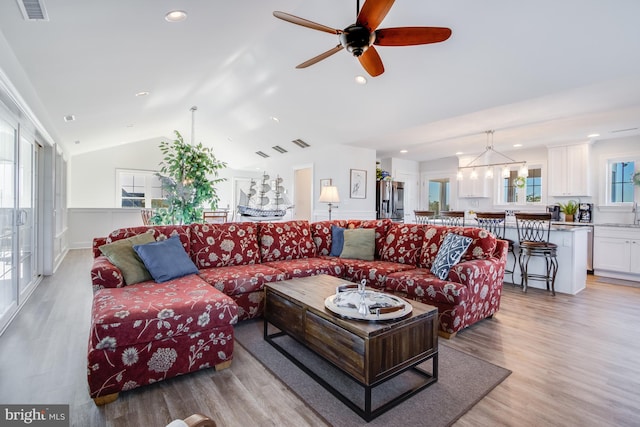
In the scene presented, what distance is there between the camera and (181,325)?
1.96m

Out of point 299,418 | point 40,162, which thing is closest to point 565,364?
point 299,418

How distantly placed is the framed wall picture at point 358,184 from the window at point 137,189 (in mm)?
5477

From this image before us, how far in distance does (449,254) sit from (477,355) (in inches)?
34.7

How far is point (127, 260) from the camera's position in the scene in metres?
2.62

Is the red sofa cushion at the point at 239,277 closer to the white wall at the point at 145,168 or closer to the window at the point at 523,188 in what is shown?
the white wall at the point at 145,168

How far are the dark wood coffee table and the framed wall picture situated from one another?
4.72m

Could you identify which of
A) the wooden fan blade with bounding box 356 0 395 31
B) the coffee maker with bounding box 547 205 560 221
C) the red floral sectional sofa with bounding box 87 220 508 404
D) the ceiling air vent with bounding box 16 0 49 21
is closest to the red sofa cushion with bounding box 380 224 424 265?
the red floral sectional sofa with bounding box 87 220 508 404

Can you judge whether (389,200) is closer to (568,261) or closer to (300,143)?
(300,143)

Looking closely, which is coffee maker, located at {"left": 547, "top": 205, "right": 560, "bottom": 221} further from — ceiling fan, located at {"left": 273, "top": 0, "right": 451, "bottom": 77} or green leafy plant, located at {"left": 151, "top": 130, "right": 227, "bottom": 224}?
green leafy plant, located at {"left": 151, "top": 130, "right": 227, "bottom": 224}

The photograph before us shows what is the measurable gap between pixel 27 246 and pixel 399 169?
296 inches

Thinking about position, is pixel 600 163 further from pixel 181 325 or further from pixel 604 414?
pixel 181 325

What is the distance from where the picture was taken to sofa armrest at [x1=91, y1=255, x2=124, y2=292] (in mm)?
2398

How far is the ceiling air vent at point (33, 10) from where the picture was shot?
1.95 meters

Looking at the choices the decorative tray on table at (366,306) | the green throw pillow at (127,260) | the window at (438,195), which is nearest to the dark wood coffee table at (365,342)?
the decorative tray on table at (366,306)
